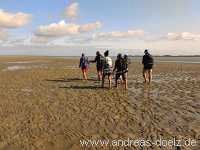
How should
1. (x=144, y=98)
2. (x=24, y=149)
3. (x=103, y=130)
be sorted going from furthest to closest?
(x=144, y=98) < (x=103, y=130) < (x=24, y=149)

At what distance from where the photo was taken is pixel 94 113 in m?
9.95

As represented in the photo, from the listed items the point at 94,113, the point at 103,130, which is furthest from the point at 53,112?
the point at 103,130

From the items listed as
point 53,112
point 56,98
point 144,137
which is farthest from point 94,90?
point 144,137

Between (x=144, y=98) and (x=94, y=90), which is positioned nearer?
(x=144, y=98)

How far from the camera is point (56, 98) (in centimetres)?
1302

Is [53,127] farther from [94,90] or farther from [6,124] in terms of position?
[94,90]

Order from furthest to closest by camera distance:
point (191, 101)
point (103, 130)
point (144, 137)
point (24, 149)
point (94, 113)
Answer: point (191, 101) < point (94, 113) < point (103, 130) < point (144, 137) < point (24, 149)

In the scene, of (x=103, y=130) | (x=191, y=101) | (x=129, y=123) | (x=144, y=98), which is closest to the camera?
(x=103, y=130)

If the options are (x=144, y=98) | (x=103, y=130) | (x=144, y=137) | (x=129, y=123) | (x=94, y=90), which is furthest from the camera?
(x=94, y=90)

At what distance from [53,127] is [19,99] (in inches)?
200

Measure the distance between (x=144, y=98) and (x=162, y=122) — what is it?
4.01m

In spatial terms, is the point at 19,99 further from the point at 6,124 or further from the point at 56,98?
the point at 6,124

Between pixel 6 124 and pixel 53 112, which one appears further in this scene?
pixel 53 112

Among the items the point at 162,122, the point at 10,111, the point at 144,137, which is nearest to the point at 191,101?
the point at 162,122
